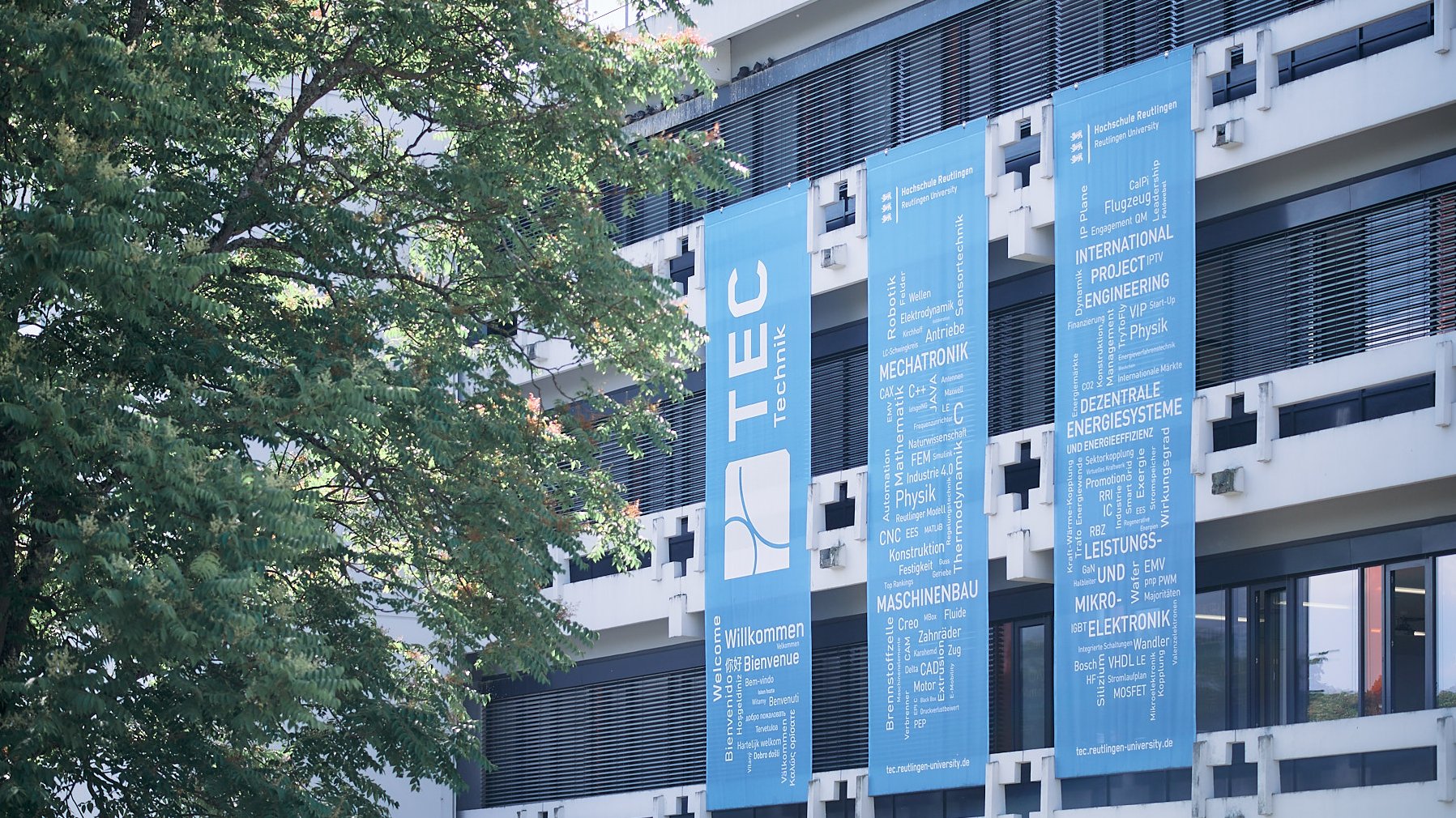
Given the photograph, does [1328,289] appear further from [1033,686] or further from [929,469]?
[1033,686]

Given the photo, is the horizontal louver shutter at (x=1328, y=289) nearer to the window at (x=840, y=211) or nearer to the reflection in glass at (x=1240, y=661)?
the reflection in glass at (x=1240, y=661)

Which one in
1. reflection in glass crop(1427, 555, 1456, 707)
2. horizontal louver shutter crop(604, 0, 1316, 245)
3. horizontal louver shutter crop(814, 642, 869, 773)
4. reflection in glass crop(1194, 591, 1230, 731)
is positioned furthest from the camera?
horizontal louver shutter crop(814, 642, 869, 773)

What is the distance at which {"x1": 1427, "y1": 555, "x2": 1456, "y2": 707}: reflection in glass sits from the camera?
21.4 m

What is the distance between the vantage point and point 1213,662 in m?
23.8

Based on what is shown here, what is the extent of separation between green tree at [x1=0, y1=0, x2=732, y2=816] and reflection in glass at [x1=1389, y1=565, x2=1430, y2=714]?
8.33 meters

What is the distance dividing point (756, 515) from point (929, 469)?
367 centimetres

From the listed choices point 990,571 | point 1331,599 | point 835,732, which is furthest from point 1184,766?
point 835,732

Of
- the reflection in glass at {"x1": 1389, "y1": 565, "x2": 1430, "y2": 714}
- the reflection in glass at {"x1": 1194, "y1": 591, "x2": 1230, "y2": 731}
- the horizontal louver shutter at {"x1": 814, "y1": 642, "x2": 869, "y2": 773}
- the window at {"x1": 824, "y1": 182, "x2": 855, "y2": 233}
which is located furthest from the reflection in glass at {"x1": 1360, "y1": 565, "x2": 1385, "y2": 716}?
the window at {"x1": 824, "y1": 182, "x2": 855, "y2": 233}

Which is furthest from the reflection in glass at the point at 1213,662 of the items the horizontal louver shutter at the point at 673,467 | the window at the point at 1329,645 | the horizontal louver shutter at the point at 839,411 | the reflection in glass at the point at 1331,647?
the horizontal louver shutter at the point at 673,467

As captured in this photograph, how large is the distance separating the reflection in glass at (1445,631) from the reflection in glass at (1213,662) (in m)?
2.69

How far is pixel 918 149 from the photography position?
27.5m

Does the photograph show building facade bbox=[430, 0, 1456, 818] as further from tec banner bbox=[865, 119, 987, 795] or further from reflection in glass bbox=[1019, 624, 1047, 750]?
tec banner bbox=[865, 119, 987, 795]

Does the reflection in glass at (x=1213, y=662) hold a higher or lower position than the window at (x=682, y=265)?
lower

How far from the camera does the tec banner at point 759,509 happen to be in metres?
28.5
